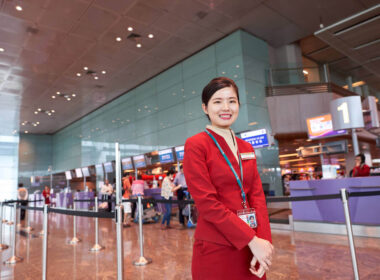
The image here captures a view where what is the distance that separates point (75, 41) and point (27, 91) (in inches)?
243

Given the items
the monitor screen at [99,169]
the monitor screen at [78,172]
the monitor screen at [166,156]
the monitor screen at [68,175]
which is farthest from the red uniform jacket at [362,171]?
the monitor screen at [68,175]

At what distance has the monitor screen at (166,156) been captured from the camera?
11.4 meters

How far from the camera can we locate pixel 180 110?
11305mm

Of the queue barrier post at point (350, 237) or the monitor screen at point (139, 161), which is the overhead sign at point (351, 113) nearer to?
the queue barrier post at point (350, 237)

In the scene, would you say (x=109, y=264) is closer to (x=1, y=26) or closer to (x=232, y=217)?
(x=232, y=217)

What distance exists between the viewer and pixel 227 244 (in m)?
1.10

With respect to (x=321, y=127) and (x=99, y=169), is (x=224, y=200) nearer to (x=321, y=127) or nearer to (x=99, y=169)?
(x=321, y=127)

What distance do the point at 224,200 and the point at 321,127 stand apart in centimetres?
912

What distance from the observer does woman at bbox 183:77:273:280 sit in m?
1.07

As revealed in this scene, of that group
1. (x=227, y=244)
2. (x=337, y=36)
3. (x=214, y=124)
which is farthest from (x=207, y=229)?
(x=337, y=36)

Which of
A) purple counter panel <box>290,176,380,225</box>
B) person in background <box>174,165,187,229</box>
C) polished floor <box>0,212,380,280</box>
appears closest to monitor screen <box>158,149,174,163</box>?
person in background <box>174,165,187,229</box>

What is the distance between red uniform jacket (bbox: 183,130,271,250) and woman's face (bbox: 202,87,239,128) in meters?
0.08

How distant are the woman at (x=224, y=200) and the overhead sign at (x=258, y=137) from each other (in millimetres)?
7461

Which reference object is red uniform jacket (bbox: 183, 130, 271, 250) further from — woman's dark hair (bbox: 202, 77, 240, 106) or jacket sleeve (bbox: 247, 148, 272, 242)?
woman's dark hair (bbox: 202, 77, 240, 106)
